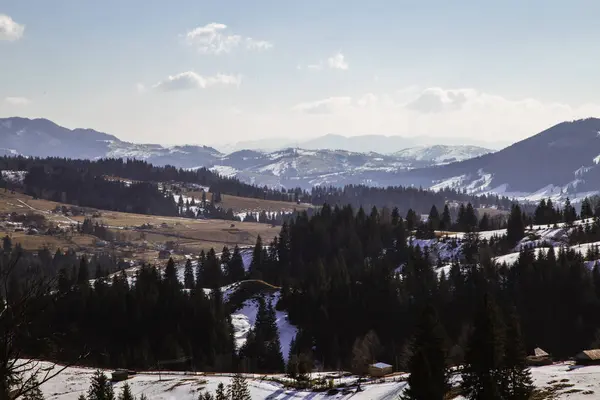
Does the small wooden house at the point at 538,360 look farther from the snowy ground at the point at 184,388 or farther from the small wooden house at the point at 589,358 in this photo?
the snowy ground at the point at 184,388

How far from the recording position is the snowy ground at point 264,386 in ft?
184

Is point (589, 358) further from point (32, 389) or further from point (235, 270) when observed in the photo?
point (235, 270)

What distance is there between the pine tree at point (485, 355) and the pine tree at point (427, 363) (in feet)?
6.37

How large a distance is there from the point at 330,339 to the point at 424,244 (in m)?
64.3

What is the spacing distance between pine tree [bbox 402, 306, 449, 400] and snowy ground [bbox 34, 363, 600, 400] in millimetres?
14313

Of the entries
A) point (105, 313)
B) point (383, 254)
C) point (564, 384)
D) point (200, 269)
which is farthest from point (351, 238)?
point (564, 384)

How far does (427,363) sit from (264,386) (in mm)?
40857

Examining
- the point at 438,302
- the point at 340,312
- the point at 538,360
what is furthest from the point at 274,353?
the point at 538,360

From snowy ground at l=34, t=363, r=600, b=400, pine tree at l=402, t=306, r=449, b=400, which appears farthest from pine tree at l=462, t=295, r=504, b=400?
snowy ground at l=34, t=363, r=600, b=400

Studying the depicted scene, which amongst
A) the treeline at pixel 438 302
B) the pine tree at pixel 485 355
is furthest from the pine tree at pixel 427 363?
the treeline at pixel 438 302

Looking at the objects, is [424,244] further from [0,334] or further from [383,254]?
[0,334]

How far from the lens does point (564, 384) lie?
5666cm

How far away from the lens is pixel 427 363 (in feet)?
143

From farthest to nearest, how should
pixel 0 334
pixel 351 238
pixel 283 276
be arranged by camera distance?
pixel 351 238 < pixel 283 276 < pixel 0 334
